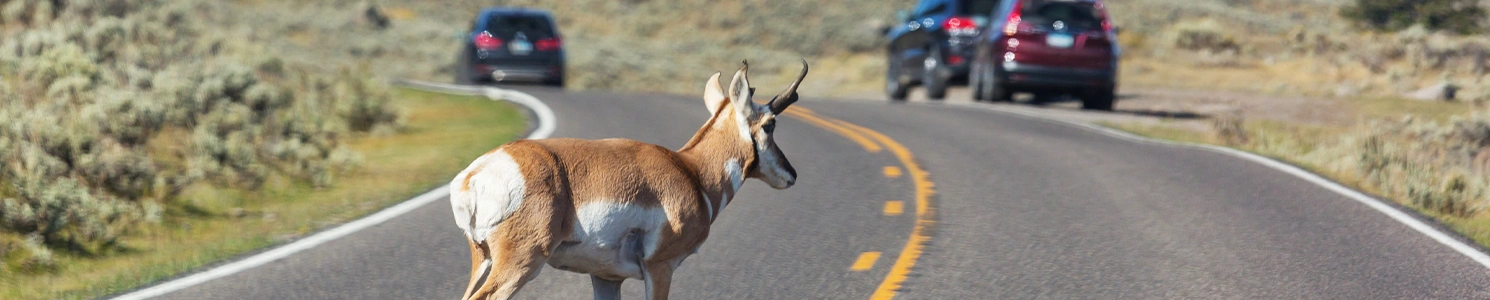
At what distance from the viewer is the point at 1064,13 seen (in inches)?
890

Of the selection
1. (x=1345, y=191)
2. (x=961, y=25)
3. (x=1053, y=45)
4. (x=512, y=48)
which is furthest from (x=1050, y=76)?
(x=512, y=48)

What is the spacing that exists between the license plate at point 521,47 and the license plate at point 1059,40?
34.7ft

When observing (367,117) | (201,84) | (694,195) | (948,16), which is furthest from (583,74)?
(694,195)

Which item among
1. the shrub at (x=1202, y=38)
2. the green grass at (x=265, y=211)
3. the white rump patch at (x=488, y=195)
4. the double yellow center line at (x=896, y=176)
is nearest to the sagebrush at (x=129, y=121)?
the green grass at (x=265, y=211)

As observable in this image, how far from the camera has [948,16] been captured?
24.3 metres

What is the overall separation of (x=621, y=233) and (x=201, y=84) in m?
11.9

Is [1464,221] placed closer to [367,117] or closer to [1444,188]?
[1444,188]

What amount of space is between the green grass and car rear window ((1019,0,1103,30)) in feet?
26.5

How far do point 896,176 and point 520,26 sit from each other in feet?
53.7

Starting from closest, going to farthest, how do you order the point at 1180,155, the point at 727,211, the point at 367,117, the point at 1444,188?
the point at 727,211 → the point at 1444,188 → the point at 1180,155 → the point at 367,117

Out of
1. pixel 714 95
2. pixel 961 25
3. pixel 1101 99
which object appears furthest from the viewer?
pixel 961 25

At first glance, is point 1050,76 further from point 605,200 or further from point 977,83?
point 605,200

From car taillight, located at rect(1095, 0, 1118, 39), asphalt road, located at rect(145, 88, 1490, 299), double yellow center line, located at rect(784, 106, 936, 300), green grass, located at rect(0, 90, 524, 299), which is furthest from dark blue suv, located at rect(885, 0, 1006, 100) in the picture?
asphalt road, located at rect(145, 88, 1490, 299)

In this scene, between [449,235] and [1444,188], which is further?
[1444,188]
